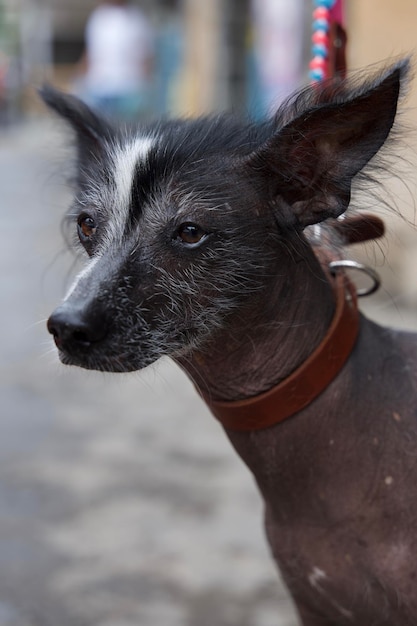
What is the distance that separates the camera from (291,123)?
5.04ft

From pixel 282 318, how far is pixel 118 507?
5.96 ft

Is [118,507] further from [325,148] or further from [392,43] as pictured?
[392,43]

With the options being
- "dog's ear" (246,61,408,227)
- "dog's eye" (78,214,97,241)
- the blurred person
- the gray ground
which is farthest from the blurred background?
the blurred person

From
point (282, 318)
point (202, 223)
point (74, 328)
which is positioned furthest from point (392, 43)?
point (74, 328)

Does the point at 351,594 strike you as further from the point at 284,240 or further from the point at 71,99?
the point at 71,99

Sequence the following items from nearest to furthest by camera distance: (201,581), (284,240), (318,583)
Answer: (284,240) < (318,583) < (201,581)

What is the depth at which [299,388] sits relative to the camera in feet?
5.66

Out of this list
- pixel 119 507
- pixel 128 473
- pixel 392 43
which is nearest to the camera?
pixel 119 507

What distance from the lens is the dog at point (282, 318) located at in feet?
5.14

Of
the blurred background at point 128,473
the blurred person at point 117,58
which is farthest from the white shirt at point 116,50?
the blurred background at point 128,473

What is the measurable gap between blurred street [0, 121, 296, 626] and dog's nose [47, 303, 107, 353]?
0.72 ft

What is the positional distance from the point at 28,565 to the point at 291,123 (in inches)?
75.9

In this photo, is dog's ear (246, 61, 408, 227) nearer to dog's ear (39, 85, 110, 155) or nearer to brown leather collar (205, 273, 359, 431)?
brown leather collar (205, 273, 359, 431)

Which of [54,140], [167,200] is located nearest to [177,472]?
[54,140]
